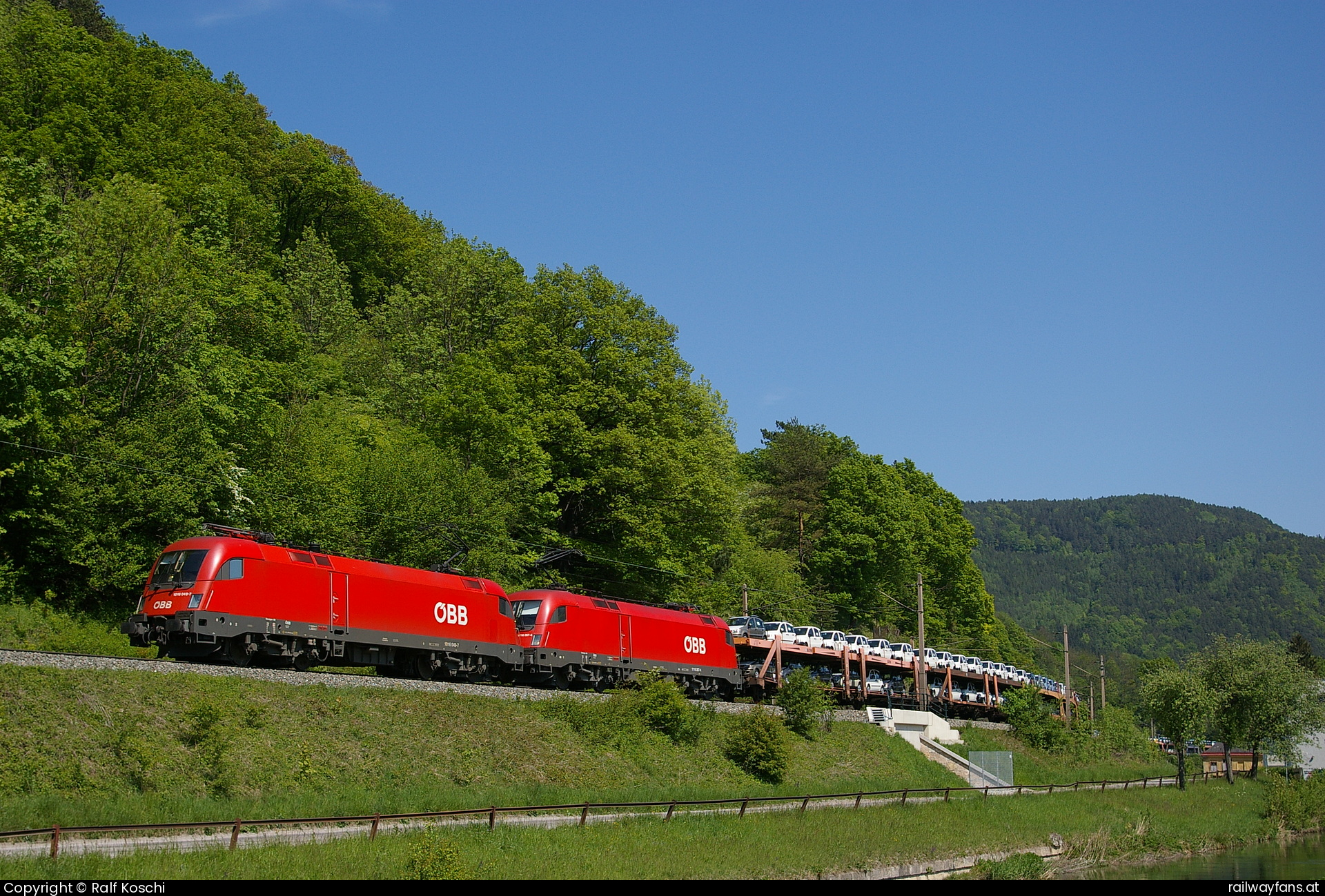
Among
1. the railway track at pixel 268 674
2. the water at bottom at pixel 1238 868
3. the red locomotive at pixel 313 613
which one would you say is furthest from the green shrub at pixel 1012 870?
the red locomotive at pixel 313 613

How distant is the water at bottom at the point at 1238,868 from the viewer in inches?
1324

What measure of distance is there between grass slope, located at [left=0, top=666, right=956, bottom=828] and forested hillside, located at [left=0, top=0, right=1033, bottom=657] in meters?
13.0

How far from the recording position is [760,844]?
89.5 feet

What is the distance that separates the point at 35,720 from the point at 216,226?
43.9 m

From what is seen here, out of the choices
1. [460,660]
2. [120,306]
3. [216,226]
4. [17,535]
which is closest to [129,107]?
[216,226]

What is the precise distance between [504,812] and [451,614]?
12408mm

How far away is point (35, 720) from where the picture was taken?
21469 millimetres

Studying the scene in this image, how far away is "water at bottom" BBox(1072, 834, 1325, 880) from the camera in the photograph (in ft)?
110

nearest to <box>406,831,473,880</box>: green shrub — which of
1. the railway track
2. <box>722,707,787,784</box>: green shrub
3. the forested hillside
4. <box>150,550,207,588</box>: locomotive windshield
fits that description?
the railway track

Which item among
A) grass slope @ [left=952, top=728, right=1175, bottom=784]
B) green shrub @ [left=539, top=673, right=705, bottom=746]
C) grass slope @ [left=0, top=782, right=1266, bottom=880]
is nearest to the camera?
grass slope @ [left=0, top=782, right=1266, bottom=880]

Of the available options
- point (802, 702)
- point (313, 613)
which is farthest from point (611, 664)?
point (313, 613)

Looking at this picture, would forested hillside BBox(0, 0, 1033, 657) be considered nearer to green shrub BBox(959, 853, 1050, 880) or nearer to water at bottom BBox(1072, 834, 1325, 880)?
green shrub BBox(959, 853, 1050, 880)

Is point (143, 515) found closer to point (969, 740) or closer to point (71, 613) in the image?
point (71, 613)
